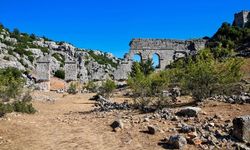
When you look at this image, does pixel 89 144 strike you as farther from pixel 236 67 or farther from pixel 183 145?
pixel 236 67

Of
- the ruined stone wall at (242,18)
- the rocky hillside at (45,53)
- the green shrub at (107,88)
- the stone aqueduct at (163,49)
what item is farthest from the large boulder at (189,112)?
the ruined stone wall at (242,18)

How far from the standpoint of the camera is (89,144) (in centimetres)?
976

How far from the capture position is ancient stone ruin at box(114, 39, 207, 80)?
149ft

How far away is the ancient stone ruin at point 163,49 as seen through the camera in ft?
149

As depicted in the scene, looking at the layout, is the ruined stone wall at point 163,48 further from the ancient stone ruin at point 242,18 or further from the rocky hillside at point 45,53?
the ancient stone ruin at point 242,18

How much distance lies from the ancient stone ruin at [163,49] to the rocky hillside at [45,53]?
429 centimetres

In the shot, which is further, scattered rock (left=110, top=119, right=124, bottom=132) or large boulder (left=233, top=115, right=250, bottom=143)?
scattered rock (left=110, top=119, right=124, bottom=132)

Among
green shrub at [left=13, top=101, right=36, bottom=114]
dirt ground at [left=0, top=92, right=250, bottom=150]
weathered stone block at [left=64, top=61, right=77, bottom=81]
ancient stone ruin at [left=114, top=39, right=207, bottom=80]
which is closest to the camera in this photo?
dirt ground at [left=0, top=92, right=250, bottom=150]

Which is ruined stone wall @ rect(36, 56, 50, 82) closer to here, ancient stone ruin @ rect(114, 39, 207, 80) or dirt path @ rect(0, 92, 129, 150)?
ancient stone ruin @ rect(114, 39, 207, 80)

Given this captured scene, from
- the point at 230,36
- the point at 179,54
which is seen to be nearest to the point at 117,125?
the point at 179,54

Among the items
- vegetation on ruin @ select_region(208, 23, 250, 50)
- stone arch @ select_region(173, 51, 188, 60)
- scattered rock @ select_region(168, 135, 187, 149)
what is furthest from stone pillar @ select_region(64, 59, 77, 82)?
scattered rock @ select_region(168, 135, 187, 149)

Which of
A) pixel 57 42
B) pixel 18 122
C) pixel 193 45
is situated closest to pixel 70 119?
pixel 18 122

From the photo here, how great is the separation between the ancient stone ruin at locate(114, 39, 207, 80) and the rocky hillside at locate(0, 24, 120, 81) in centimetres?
429

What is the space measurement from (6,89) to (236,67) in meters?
10.4
